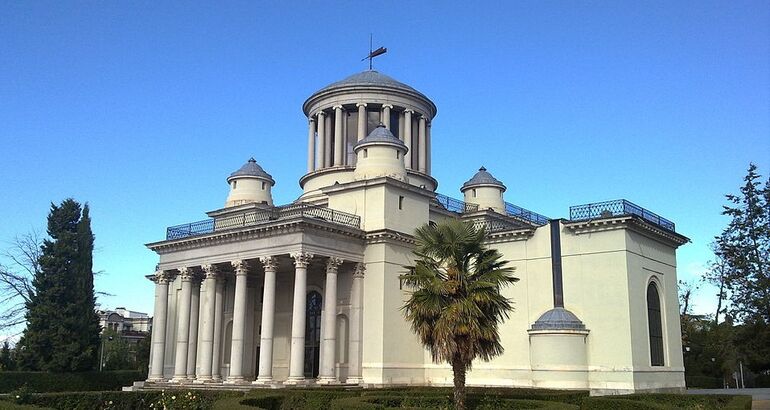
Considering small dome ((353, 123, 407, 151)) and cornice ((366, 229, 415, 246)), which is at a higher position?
small dome ((353, 123, 407, 151))

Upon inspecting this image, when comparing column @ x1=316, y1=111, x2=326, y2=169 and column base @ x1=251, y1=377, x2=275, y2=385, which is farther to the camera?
column @ x1=316, y1=111, x2=326, y2=169

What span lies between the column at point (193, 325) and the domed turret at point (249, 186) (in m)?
5.95

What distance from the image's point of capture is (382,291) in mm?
34250

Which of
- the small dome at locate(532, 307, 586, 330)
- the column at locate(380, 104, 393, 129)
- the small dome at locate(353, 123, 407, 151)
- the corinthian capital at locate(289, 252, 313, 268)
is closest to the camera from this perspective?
the small dome at locate(532, 307, 586, 330)

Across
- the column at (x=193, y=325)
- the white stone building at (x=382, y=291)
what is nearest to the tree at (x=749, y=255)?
the white stone building at (x=382, y=291)

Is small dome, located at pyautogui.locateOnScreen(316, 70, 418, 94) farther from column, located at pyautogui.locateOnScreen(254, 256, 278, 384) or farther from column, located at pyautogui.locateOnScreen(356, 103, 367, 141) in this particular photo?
column, located at pyautogui.locateOnScreen(254, 256, 278, 384)

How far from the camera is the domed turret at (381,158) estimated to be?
38.3m

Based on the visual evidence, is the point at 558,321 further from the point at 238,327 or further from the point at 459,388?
the point at 238,327

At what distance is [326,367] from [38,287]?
61.6ft

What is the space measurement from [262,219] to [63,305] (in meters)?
13.8

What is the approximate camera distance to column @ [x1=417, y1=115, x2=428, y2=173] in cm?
4453

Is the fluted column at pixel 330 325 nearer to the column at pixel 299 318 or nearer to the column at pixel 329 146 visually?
the column at pixel 299 318

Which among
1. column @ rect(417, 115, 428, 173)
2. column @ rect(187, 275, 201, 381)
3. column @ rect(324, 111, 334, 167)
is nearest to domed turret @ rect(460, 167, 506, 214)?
column @ rect(417, 115, 428, 173)

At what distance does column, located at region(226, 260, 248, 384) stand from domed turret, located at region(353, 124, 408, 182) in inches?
339
